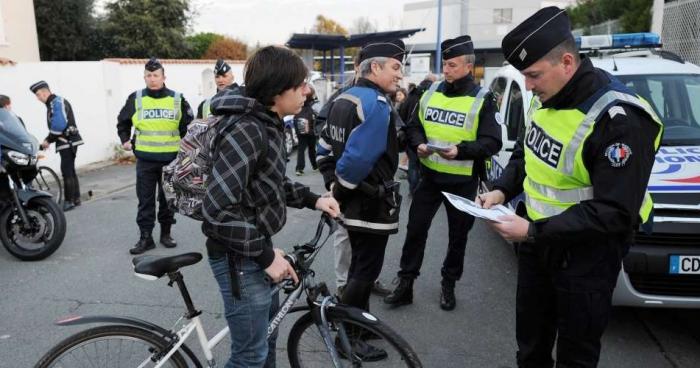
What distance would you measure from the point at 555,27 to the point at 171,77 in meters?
14.0

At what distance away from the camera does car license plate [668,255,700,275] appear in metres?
3.22

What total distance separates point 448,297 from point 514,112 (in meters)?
2.07

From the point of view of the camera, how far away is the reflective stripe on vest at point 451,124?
393 cm

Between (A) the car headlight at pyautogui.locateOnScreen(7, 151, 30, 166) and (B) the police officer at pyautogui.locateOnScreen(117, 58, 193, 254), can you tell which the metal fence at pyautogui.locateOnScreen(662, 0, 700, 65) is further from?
(A) the car headlight at pyautogui.locateOnScreen(7, 151, 30, 166)

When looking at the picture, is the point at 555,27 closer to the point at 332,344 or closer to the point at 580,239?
the point at 580,239

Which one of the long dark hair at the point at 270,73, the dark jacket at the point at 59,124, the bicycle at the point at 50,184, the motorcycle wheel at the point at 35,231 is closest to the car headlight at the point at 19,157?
the motorcycle wheel at the point at 35,231

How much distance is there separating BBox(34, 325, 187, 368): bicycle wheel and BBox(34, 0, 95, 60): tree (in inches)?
946

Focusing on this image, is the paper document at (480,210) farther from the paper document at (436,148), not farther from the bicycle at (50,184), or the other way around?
the bicycle at (50,184)

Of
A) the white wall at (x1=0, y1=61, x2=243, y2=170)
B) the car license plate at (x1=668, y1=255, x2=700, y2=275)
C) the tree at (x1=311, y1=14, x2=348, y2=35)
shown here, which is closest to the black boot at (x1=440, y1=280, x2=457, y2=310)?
the car license plate at (x1=668, y1=255, x2=700, y2=275)

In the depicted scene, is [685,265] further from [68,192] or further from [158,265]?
[68,192]

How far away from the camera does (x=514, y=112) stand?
5238 millimetres

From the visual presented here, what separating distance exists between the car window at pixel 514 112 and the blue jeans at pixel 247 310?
3.41 metres

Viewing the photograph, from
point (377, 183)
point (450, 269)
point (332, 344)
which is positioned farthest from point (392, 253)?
point (332, 344)

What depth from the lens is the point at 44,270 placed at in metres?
5.07
